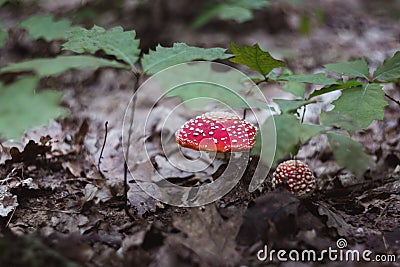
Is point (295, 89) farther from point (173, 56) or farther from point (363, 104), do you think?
point (173, 56)

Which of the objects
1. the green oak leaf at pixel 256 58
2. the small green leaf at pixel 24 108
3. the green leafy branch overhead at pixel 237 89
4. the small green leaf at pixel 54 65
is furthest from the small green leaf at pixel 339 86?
the small green leaf at pixel 24 108

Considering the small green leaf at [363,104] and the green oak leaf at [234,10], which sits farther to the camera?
the green oak leaf at [234,10]

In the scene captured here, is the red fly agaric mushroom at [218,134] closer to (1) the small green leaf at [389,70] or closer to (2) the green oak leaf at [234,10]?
(1) the small green leaf at [389,70]

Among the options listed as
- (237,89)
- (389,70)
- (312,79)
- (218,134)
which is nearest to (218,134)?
(218,134)

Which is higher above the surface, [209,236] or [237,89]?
[237,89]

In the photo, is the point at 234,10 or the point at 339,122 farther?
the point at 234,10

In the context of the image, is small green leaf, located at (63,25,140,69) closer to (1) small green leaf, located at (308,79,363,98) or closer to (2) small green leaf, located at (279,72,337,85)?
(2) small green leaf, located at (279,72,337,85)

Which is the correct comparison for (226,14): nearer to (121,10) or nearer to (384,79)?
(121,10)
